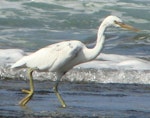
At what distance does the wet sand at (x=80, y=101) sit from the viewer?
380 inches

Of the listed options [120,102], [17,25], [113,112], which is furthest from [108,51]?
[113,112]

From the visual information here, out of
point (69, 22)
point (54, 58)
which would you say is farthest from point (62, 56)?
point (69, 22)

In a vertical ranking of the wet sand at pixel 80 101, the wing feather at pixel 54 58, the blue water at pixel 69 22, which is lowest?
the blue water at pixel 69 22

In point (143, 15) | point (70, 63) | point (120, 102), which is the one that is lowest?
point (143, 15)

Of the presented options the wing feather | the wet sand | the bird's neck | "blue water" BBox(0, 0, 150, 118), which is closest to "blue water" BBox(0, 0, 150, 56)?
"blue water" BBox(0, 0, 150, 118)

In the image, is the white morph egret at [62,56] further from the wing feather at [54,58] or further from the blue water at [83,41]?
the blue water at [83,41]

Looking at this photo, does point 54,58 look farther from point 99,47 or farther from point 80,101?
point 80,101

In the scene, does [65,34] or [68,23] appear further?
[68,23]

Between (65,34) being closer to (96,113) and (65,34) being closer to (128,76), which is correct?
(128,76)

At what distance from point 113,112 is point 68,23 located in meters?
14.2

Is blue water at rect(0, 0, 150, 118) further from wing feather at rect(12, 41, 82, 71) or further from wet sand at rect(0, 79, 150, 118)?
wing feather at rect(12, 41, 82, 71)

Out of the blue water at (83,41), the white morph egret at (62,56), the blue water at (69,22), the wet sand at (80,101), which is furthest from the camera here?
the blue water at (69,22)

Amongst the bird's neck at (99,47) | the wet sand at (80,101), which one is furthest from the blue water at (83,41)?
the bird's neck at (99,47)

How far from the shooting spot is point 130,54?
1761 cm
